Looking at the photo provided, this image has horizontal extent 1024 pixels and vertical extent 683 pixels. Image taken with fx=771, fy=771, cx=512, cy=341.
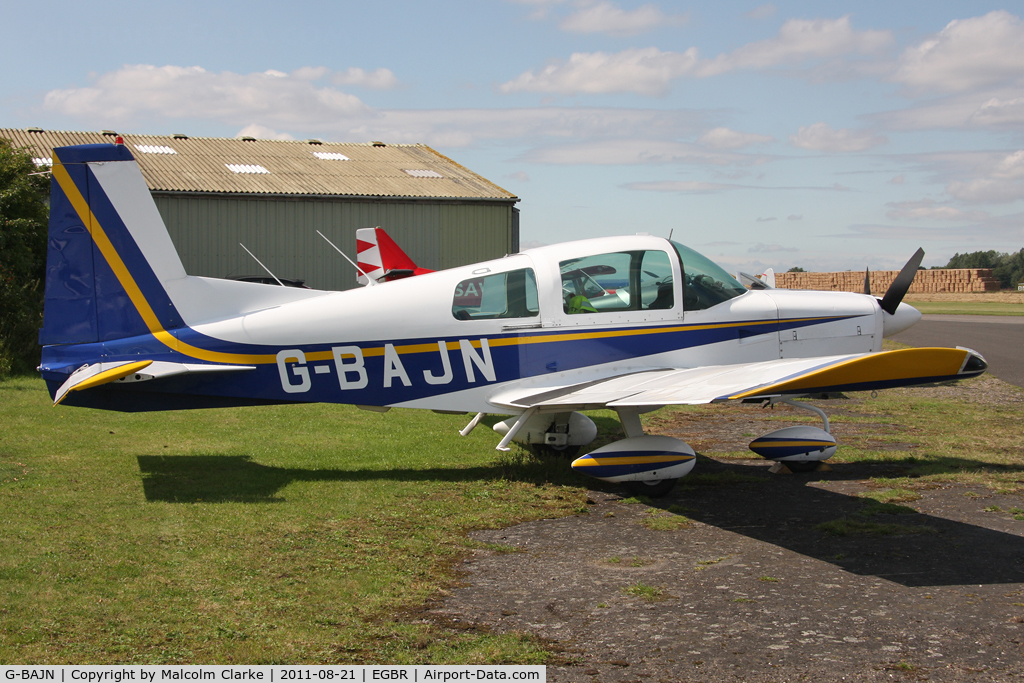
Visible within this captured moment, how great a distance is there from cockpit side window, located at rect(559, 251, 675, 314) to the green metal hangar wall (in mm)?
16208

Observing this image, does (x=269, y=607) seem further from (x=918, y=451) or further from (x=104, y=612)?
(x=918, y=451)

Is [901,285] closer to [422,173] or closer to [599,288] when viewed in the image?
[599,288]

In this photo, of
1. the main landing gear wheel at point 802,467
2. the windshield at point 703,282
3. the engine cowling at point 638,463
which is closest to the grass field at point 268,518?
the engine cowling at point 638,463

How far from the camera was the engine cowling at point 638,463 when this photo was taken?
6.87 m

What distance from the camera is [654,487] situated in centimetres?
706

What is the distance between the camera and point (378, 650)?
3.89m

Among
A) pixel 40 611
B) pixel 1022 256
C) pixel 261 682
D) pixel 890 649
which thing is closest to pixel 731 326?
pixel 890 649

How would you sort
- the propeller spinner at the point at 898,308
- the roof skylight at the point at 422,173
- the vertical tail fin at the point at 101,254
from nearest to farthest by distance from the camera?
1. the vertical tail fin at the point at 101,254
2. the propeller spinner at the point at 898,308
3. the roof skylight at the point at 422,173

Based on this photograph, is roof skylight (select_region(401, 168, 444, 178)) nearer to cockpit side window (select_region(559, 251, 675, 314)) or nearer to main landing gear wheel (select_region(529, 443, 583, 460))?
main landing gear wheel (select_region(529, 443, 583, 460))

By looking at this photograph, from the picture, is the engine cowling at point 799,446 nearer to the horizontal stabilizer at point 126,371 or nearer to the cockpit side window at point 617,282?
the cockpit side window at point 617,282

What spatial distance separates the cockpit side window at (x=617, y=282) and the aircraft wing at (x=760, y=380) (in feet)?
2.31

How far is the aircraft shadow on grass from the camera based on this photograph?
5.23 meters

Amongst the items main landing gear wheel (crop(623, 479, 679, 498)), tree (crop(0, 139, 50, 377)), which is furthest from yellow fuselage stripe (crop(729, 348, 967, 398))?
tree (crop(0, 139, 50, 377))

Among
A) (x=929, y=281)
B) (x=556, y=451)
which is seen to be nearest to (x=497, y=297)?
(x=556, y=451)
